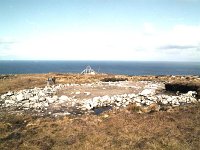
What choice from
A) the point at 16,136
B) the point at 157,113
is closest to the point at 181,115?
the point at 157,113

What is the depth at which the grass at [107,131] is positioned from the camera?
1494 centimetres

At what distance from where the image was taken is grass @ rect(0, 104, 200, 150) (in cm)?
1494

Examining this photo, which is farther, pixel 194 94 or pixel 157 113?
pixel 194 94

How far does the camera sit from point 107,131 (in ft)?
55.9

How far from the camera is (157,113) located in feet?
67.5

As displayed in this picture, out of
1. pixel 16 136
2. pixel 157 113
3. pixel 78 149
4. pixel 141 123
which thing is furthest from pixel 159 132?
pixel 16 136

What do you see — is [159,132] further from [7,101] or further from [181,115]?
[7,101]

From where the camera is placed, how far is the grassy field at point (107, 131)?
14898 millimetres

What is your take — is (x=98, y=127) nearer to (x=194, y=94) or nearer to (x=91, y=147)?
(x=91, y=147)

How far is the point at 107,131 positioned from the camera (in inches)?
671

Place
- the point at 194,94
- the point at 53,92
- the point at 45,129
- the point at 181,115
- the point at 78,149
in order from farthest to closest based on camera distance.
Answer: the point at 53,92 < the point at 194,94 < the point at 181,115 < the point at 45,129 < the point at 78,149

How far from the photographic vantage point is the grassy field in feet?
48.9

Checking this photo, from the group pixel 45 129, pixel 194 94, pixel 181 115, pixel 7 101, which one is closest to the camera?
pixel 45 129

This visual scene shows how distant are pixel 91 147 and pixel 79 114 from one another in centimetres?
720
